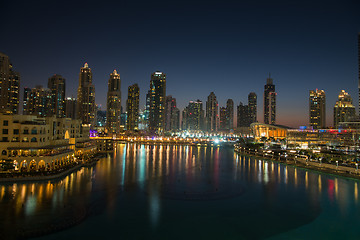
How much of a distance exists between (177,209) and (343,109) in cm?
11811

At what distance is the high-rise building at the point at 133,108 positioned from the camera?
531 ft

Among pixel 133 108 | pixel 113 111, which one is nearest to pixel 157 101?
pixel 133 108

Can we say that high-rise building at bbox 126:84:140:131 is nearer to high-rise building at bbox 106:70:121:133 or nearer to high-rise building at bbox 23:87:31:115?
high-rise building at bbox 106:70:121:133

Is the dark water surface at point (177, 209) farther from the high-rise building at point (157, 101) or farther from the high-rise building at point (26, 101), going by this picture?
the high-rise building at point (157, 101)

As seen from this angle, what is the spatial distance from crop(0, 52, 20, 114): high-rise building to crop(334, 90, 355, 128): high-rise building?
128216 mm

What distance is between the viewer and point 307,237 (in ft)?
47.2


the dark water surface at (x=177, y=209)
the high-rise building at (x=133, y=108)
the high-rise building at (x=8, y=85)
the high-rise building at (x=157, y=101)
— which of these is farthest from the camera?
the high-rise building at (x=133, y=108)

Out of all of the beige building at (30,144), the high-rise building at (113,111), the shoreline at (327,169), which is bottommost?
the shoreline at (327,169)

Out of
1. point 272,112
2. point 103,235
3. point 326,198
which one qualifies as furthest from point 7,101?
point 272,112

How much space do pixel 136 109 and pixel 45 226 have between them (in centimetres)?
15197

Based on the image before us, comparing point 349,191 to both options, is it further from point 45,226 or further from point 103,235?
point 45,226

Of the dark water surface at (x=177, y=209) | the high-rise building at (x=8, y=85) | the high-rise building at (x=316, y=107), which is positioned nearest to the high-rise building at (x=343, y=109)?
the high-rise building at (x=316, y=107)

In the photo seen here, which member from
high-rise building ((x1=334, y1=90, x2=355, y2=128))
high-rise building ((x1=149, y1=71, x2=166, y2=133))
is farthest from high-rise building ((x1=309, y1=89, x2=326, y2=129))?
high-rise building ((x1=149, y1=71, x2=166, y2=133))

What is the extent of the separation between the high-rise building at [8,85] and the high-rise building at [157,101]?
84424 millimetres
